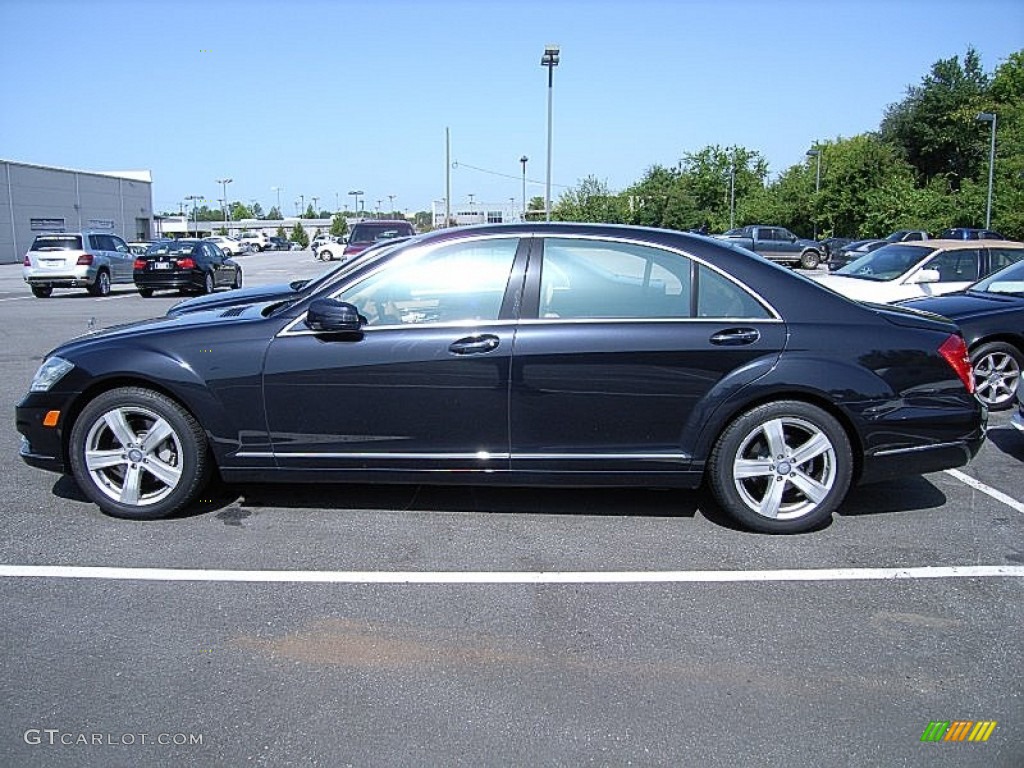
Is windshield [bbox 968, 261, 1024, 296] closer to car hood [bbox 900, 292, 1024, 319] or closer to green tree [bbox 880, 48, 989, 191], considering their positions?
car hood [bbox 900, 292, 1024, 319]

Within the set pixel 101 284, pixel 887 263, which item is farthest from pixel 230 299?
pixel 101 284

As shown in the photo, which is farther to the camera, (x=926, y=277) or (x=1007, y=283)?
(x=926, y=277)

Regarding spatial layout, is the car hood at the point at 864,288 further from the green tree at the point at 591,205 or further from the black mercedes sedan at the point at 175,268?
the green tree at the point at 591,205

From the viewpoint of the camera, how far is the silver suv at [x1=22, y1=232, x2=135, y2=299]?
22156 millimetres

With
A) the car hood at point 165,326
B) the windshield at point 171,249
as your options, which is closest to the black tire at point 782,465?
the car hood at point 165,326

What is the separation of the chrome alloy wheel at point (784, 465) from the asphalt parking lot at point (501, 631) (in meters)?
0.21

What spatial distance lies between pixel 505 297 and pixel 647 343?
31.1 inches

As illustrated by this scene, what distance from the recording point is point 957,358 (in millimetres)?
4746

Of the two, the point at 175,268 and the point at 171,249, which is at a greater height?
the point at 171,249

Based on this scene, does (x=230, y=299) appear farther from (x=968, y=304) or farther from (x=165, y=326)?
(x=968, y=304)

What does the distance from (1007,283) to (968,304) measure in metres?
0.81

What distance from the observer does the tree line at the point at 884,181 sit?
40562mm

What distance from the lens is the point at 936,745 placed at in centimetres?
284

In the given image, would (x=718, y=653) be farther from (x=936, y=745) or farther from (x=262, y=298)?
(x=262, y=298)
